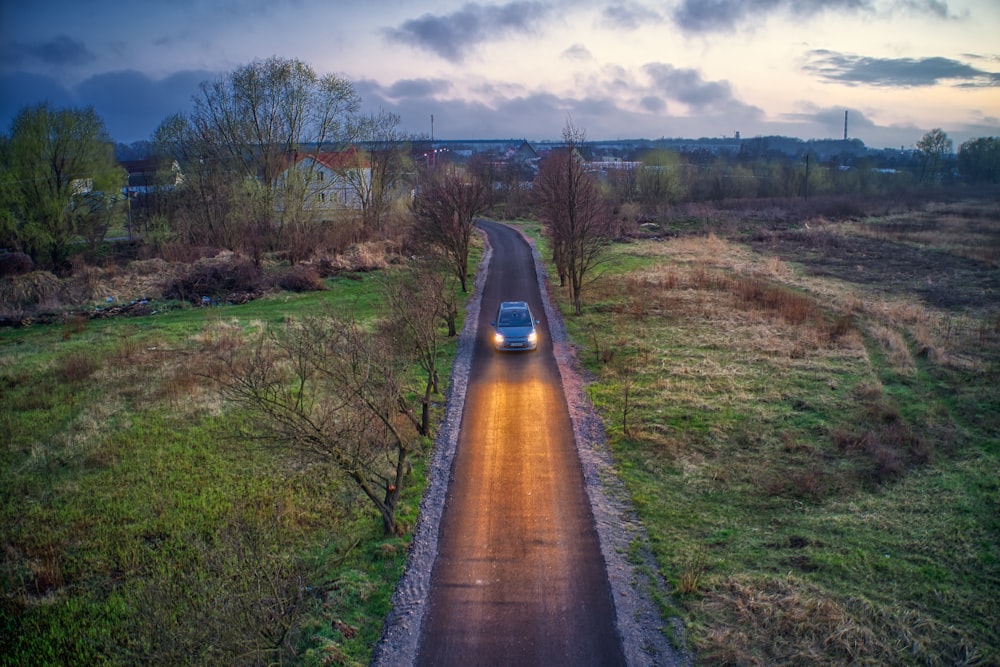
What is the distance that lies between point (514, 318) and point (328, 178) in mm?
41035

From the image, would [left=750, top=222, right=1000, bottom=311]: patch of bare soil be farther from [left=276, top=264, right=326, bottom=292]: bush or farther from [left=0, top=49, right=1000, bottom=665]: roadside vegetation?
[left=276, top=264, right=326, bottom=292]: bush

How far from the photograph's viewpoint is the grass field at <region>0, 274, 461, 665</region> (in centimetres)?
745

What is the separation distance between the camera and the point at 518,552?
34.1 ft

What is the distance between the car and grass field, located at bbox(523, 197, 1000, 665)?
2.10 m

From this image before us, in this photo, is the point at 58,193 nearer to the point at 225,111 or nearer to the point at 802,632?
the point at 225,111

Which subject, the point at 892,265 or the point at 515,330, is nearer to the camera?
the point at 515,330

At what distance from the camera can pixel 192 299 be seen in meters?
32.9

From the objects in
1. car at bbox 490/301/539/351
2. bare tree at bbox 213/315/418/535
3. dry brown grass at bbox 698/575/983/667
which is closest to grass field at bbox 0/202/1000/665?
dry brown grass at bbox 698/575/983/667

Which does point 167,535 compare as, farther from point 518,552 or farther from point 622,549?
point 622,549

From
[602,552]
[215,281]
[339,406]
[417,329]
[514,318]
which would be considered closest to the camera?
[602,552]

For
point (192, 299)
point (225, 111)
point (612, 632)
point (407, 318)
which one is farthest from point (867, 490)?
point (225, 111)

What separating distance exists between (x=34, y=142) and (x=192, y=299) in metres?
18.8

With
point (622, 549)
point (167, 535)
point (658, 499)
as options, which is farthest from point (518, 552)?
point (167, 535)

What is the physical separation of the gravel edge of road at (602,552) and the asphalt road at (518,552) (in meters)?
0.17
